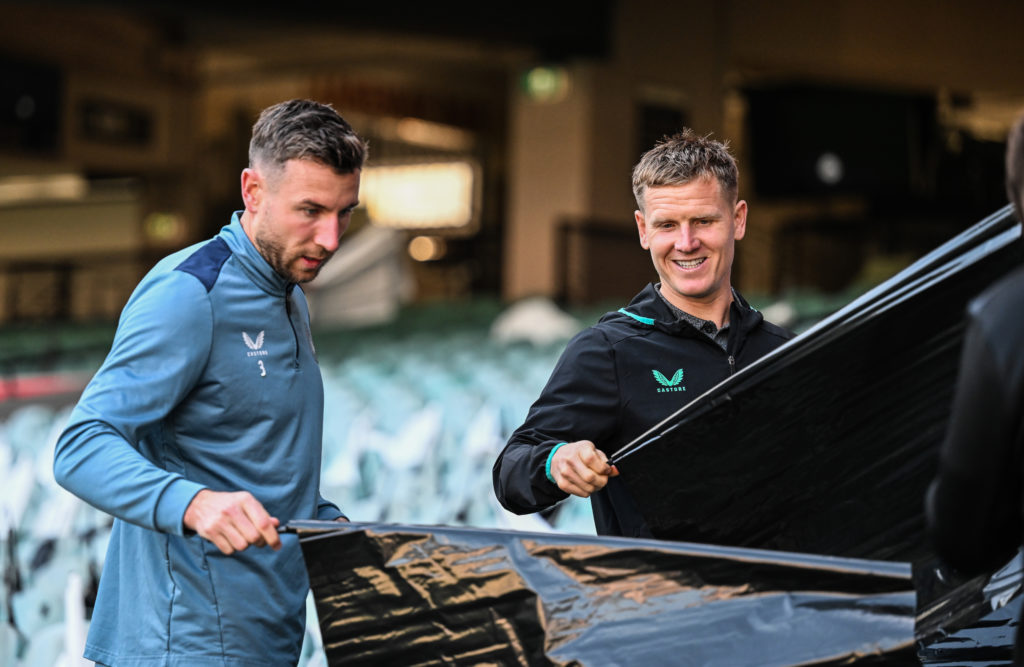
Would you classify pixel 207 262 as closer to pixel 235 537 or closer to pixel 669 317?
pixel 235 537

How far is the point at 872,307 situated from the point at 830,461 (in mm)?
242

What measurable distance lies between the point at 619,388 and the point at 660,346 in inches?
4.0

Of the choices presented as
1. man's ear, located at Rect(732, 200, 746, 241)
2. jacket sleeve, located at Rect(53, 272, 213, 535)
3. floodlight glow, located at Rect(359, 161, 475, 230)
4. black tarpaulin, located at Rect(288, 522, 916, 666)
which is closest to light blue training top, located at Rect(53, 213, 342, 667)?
jacket sleeve, located at Rect(53, 272, 213, 535)

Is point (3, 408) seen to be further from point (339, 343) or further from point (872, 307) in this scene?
point (872, 307)

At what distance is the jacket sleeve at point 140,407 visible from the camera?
185 centimetres

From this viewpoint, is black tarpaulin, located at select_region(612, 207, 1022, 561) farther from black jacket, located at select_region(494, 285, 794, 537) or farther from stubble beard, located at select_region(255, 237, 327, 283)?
stubble beard, located at select_region(255, 237, 327, 283)

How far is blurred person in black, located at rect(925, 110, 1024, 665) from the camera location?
1.29 metres

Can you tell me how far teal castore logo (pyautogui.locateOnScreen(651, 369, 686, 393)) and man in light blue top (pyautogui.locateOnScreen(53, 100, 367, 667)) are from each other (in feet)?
1.90

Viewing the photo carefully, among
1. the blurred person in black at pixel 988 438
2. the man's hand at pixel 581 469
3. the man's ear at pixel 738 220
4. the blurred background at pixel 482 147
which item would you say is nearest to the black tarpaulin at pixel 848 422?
the man's hand at pixel 581 469

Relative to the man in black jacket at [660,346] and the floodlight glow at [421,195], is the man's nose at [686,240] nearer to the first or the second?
the man in black jacket at [660,346]

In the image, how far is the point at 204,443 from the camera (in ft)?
6.73

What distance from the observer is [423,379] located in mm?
7762

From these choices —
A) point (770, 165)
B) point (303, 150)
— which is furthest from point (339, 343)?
point (303, 150)

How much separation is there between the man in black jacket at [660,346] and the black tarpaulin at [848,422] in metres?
0.18
